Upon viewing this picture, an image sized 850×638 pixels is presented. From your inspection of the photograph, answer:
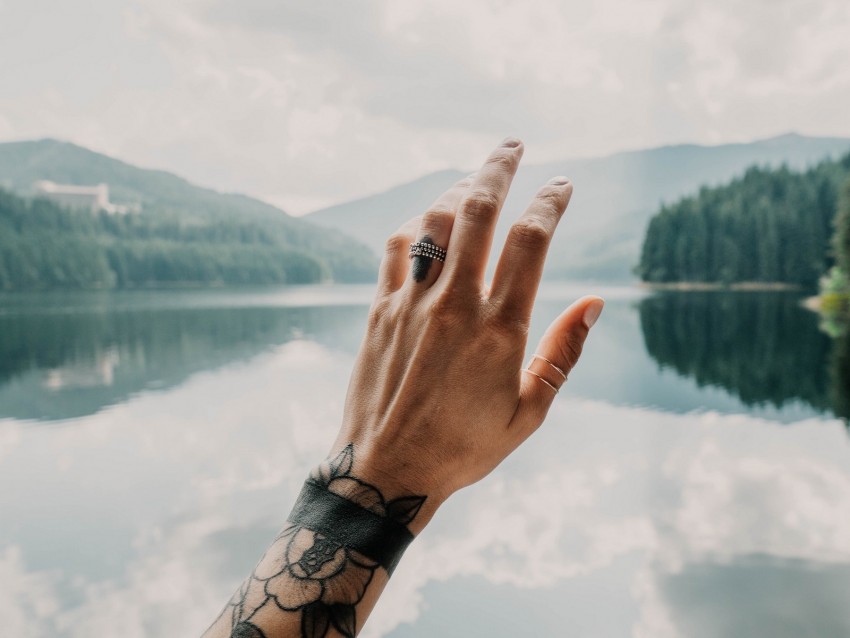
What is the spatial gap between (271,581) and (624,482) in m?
6.84

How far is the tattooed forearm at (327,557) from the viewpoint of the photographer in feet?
2.81

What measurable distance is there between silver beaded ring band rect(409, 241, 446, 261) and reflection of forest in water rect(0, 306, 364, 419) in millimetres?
10562

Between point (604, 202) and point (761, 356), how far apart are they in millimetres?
158236

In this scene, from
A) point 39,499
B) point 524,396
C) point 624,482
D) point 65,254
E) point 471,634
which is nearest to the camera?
point 524,396

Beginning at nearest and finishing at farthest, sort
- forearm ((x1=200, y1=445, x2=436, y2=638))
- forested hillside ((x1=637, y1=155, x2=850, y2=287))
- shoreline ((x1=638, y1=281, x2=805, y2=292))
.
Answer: forearm ((x1=200, y1=445, x2=436, y2=638)), forested hillside ((x1=637, y1=155, x2=850, y2=287)), shoreline ((x1=638, y1=281, x2=805, y2=292))

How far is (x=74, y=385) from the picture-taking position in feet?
40.5

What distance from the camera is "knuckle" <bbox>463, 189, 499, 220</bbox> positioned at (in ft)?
2.86

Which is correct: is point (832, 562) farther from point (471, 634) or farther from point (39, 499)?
point (39, 499)

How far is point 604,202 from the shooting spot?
16662 cm

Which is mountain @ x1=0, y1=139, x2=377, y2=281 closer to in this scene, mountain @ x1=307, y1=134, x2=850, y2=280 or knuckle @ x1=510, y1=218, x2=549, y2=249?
mountain @ x1=307, y1=134, x2=850, y2=280

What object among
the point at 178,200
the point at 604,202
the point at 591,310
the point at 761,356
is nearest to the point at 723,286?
the point at 761,356

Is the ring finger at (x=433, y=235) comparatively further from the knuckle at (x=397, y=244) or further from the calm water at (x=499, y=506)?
the calm water at (x=499, y=506)

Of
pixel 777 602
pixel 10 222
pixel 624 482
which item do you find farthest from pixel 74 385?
pixel 10 222

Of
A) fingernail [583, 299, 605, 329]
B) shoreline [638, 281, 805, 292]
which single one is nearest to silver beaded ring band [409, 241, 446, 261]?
fingernail [583, 299, 605, 329]
